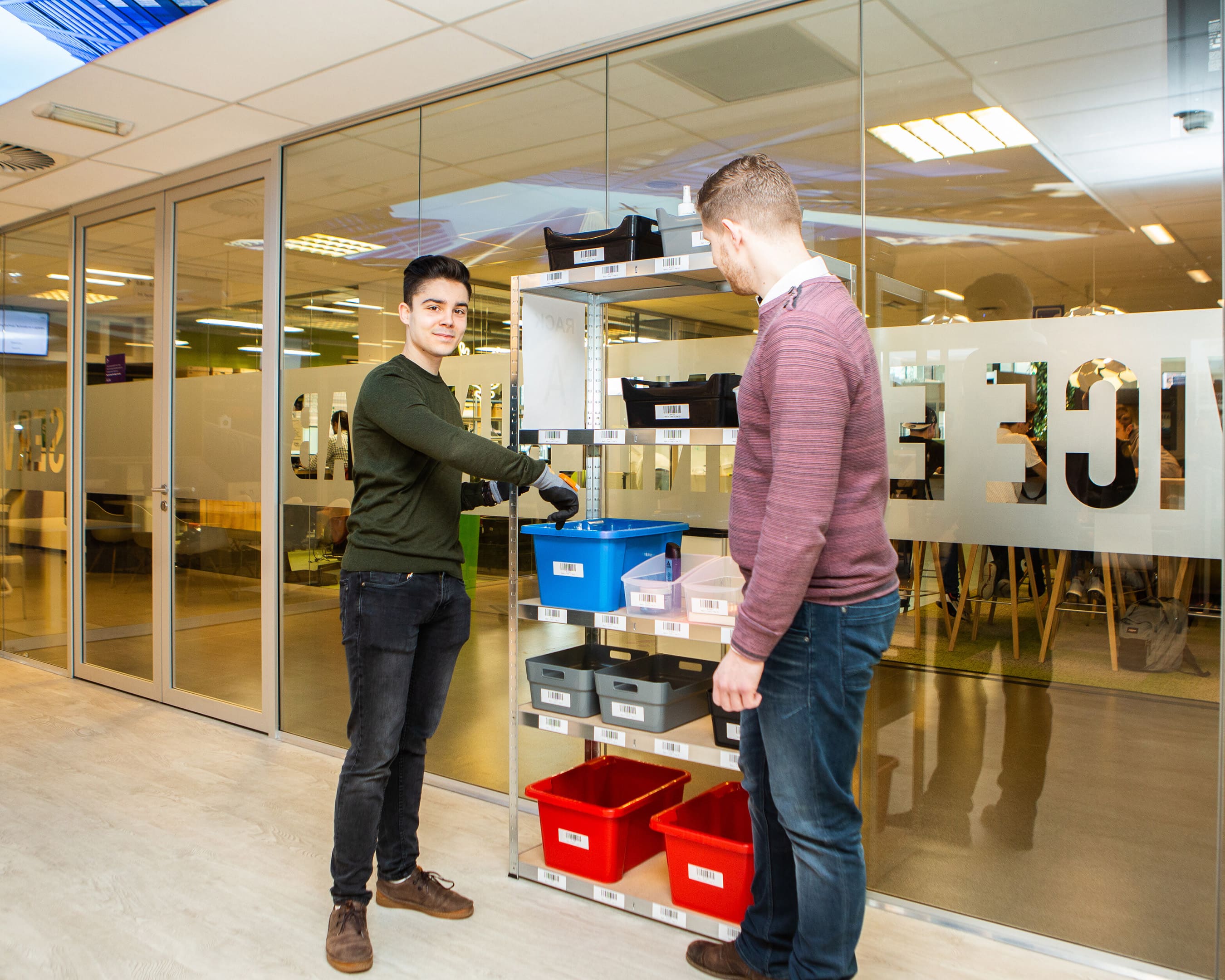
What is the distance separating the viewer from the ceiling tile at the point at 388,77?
3328 millimetres

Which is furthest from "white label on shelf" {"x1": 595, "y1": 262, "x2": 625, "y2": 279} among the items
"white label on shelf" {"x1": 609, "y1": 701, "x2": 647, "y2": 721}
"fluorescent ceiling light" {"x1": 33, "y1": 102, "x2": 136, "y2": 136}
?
"fluorescent ceiling light" {"x1": 33, "y1": 102, "x2": 136, "y2": 136}

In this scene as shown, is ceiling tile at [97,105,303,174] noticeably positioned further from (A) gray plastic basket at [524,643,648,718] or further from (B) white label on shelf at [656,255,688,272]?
(A) gray plastic basket at [524,643,648,718]

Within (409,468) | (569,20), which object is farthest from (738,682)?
(569,20)

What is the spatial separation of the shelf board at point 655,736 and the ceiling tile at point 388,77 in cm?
228

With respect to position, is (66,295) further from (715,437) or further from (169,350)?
(715,437)

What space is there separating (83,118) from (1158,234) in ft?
13.4

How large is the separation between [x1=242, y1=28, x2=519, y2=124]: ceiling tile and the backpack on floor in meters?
2.73

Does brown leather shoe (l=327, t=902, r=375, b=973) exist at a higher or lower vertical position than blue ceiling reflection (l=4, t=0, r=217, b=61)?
lower

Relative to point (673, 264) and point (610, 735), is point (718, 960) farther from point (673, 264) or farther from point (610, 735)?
point (673, 264)

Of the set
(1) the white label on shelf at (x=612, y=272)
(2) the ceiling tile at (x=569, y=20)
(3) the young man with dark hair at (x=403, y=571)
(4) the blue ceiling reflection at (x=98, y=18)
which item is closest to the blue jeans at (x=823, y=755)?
(3) the young man with dark hair at (x=403, y=571)

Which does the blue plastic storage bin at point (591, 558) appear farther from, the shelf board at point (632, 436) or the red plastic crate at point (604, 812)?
the red plastic crate at point (604, 812)

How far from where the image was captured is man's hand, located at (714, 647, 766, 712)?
1.79 m

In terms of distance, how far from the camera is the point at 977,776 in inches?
105

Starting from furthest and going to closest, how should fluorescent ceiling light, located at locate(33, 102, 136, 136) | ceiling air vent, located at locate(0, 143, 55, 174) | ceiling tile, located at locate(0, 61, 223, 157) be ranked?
ceiling air vent, located at locate(0, 143, 55, 174), fluorescent ceiling light, located at locate(33, 102, 136, 136), ceiling tile, located at locate(0, 61, 223, 157)
